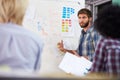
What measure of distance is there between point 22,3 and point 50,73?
0.97m

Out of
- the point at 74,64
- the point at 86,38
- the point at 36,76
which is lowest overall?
the point at 74,64

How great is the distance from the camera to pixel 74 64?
135 inches

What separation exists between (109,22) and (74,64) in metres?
2.06

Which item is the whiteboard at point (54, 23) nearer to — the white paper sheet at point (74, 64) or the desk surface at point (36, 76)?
the white paper sheet at point (74, 64)

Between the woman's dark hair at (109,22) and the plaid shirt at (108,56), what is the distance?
0.12 feet

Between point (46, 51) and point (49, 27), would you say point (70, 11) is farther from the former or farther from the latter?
point (46, 51)

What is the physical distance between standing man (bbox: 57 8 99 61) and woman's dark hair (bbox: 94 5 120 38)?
1.85m

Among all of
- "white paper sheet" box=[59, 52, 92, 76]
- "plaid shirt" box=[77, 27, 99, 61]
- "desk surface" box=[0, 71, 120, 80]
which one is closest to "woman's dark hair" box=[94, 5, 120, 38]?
"desk surface" box=[0, 71, 120, 80]

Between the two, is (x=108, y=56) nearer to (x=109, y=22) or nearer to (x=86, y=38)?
(x=109, y=22)

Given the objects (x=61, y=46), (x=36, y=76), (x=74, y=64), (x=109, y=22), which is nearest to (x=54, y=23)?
(x=61, y=46)

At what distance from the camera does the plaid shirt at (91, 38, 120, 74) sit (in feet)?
4.50

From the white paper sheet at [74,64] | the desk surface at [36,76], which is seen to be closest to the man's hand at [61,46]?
the white paper sheet at [74,64]

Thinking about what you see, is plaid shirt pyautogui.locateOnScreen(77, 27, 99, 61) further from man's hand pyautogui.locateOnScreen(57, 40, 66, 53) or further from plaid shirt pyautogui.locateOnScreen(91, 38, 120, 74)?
plaid shirt pyautogui.locateOnScreen(91, 38, 120, 74)

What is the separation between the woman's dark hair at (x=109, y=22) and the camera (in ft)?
4.62
